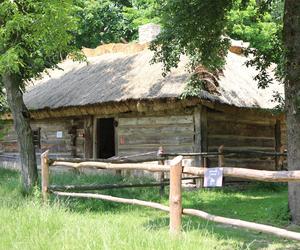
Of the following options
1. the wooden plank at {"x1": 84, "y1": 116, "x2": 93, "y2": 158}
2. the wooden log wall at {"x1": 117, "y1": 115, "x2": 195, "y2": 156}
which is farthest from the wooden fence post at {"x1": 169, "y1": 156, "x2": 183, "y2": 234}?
the wooden plank at {"x1": 84, "y1": 116, "x2": 93, "y2": 158}

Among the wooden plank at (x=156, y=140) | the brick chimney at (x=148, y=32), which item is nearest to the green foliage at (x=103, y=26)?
the brick chimney at (x=148, y=32)

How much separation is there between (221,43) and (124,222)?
Answer: 5.50m

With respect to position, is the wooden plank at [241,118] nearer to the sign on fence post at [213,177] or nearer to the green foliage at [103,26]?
the sign on fence post at [213,177]

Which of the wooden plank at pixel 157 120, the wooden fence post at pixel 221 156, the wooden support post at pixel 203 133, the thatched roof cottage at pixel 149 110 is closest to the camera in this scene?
the wooden fence post at pixel 221 156

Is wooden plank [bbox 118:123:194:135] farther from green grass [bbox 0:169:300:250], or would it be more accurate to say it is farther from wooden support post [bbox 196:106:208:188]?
green grass [bbox 0:169:300:250]

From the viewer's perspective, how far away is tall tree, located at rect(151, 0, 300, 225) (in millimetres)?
8484

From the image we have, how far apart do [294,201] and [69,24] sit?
197 inches

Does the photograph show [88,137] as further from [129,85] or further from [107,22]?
[107,22]

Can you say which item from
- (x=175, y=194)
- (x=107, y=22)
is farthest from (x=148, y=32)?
(x=175, y=194)

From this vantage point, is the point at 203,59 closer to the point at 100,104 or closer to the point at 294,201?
the point at 294,201

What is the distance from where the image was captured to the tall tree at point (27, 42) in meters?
9.20

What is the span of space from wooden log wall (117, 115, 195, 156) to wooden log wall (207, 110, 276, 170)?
24.8 inches

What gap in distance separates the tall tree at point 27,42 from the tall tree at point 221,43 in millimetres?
2059

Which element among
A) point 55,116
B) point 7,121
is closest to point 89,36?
point 7,121
